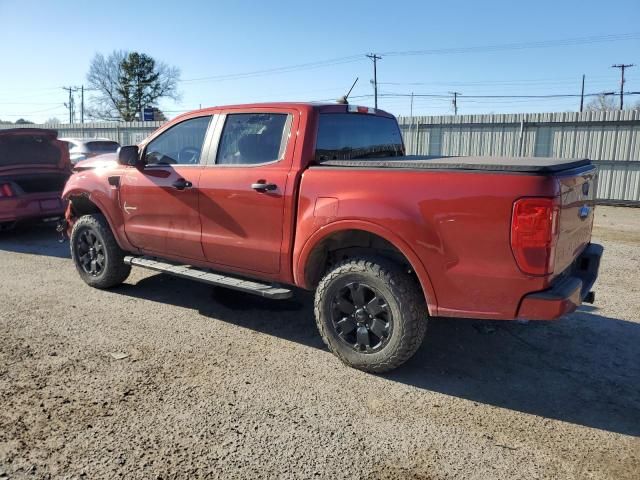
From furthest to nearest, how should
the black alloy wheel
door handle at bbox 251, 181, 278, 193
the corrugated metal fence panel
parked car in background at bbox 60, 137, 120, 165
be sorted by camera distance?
1. the corrugated metal fence panel
2. parked car in background at bbox 60, 137, 120, 165
3. door handle at bbox 251, 181, 278, 193
4. the black alloy wheel

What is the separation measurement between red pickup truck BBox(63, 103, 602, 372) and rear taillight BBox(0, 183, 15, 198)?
3.71m

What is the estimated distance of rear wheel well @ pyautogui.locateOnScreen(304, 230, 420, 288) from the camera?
3844 mm

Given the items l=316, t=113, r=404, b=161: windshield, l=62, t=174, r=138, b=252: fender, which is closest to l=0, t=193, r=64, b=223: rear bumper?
l=62, t=174, r=138, b=252: fender

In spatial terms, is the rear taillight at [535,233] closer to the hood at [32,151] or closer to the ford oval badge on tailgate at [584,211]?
the ford oval badge on tailgate at [584,211]

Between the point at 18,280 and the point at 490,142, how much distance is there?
1303cm

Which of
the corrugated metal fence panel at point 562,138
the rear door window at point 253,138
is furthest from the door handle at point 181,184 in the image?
the corrugated metal fence panel at point 562,138

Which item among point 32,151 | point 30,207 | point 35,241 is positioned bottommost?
point 35,241

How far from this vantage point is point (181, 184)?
15.4 ft

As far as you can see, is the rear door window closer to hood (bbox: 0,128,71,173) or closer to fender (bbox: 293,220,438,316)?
fender (bbox: 293,220,438,316)

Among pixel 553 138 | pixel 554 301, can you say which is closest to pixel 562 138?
pixel 553 138

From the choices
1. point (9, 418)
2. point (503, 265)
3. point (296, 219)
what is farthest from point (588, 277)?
point (9, 418)

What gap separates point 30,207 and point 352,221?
6.90m

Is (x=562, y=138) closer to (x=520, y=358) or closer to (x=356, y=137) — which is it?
(x=356, y=137)

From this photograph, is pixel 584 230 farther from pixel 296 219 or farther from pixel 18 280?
pixel 18 280
